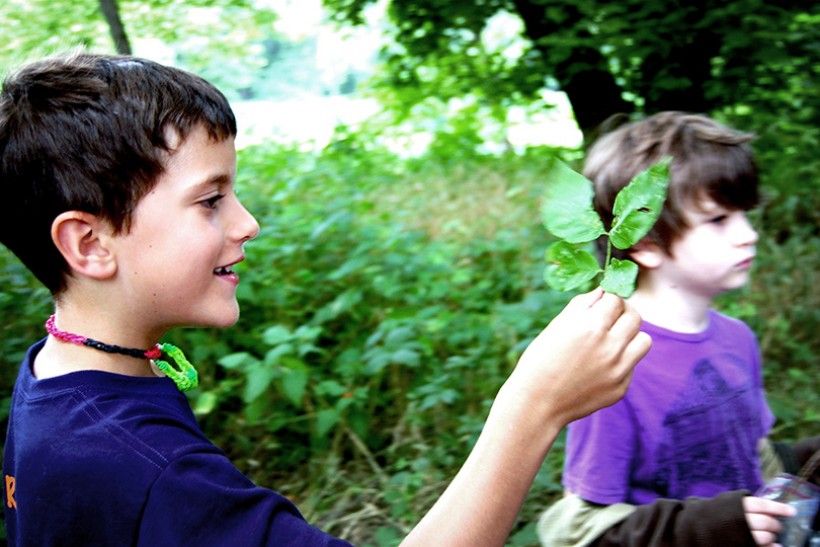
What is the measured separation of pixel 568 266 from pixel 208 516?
62cm

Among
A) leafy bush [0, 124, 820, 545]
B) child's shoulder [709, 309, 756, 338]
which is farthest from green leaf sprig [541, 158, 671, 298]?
leafy bush [0, 124, 820, 545]

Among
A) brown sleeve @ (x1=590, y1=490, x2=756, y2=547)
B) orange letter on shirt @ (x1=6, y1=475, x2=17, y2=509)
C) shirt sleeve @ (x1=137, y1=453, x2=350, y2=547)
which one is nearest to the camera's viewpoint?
shirt sleeve @ (x1=137, y1=453, x2=350, y2=547)

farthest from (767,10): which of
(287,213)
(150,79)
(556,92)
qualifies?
(150,79)

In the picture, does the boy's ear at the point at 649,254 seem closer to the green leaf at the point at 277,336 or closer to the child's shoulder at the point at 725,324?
the child's shoulder at the point at 725,324

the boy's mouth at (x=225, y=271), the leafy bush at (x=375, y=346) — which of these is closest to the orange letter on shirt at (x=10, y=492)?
the boy's mouth at (x=225, y=271)

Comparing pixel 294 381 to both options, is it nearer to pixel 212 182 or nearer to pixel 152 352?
pixel 152 352

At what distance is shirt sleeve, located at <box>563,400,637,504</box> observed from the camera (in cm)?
172

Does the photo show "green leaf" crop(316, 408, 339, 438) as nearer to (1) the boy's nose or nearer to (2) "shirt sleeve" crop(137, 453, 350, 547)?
(1) the boy's nose

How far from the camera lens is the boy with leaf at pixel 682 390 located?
163cm

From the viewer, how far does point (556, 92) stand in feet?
19.7

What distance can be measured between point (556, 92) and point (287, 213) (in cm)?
235

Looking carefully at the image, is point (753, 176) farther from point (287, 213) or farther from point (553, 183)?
point (287, 213)

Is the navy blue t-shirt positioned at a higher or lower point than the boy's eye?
lower

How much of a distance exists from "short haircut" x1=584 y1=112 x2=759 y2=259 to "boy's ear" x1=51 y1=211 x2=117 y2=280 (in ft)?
3.68
